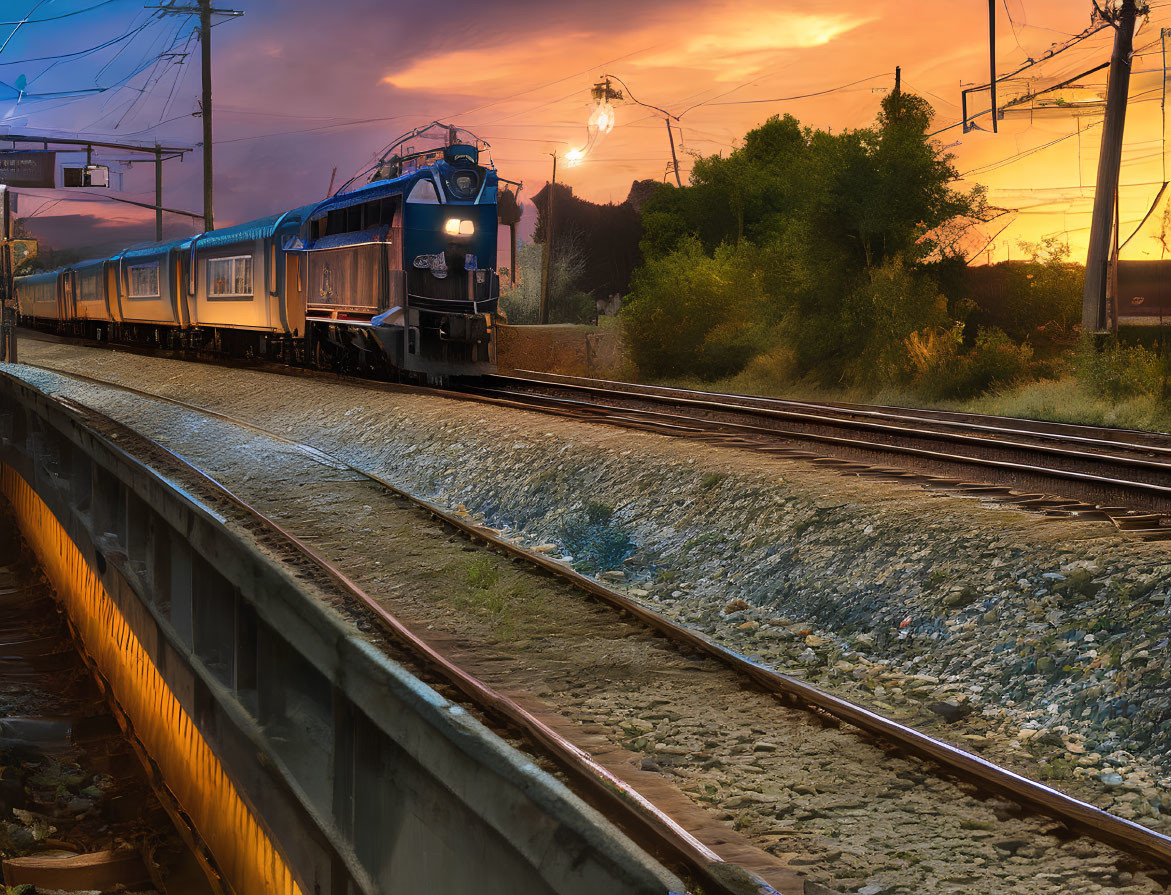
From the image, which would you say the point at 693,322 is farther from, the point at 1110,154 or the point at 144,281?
the point at 144,281

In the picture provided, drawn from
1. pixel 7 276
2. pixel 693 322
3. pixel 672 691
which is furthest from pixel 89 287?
pixel 672 691

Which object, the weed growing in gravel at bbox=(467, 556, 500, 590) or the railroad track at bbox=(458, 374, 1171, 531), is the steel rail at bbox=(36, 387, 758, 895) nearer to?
the weed growing in gravel at bbox=(467, 556, 500, 590)

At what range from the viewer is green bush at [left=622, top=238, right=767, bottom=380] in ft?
108

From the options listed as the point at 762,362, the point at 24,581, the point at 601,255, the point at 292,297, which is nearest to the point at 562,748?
the point at 24,581

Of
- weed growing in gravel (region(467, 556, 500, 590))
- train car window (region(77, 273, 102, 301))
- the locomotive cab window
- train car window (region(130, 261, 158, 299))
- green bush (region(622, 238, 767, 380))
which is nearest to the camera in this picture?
weed growing in gravel (region(467, 556, 500, 590))

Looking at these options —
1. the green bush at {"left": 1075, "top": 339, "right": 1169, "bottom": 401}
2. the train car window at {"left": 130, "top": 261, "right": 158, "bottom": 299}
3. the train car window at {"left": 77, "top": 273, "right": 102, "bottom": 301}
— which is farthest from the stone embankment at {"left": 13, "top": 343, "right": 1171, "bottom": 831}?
the train car window at {"left": 77, "top": 273, "right": 102, "bottom": 301}

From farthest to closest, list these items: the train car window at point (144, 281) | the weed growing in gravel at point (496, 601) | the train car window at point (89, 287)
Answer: the train car window at point (89, 287)
the train car window at point (144, 281)
the weed growing in gravel at point (496, 601)

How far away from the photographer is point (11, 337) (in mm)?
32125

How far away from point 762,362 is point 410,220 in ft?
A: 43.0

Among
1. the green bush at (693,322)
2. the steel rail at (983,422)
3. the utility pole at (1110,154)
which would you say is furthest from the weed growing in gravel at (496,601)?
the green bush at (693,322)

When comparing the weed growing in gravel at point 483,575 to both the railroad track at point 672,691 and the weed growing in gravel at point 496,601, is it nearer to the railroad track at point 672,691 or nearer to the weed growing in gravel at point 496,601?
the weed growing in gravel at point 496,601

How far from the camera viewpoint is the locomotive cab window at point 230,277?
27.2 meters

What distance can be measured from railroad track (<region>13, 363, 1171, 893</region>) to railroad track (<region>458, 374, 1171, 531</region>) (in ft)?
12.3

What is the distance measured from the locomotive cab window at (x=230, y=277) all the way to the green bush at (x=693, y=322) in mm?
11957
